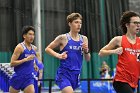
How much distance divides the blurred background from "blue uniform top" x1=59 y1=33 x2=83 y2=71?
1206 cm

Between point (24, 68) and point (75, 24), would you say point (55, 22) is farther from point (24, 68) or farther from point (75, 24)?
point (75, 24)

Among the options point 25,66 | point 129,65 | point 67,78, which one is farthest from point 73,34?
point 129,65

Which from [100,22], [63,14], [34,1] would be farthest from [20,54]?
[100,22]

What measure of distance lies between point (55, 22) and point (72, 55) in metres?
15.8

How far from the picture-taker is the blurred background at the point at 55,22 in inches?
808

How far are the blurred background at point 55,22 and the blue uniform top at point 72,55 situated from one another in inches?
475

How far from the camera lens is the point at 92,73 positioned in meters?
23.6

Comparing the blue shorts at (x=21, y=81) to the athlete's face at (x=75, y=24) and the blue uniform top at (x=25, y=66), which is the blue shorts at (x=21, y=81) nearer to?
the blue uniform top at (x=25, y=66)

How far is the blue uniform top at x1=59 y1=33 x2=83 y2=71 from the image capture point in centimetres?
654

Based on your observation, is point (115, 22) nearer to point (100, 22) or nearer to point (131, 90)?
point (100, 22)

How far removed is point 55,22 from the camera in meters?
22.3

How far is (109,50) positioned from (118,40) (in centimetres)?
20

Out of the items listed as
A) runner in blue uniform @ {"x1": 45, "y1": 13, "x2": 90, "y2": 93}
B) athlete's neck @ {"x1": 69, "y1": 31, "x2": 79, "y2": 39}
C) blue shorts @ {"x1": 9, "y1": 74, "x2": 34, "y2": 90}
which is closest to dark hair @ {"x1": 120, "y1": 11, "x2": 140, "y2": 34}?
runner in blue uniform @ {"x1": 45, "y1": 13, "x2": 90, "y2": 93}

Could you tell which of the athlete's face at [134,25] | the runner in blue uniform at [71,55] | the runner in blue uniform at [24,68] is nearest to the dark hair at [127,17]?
the athlete's face at [134,25]
